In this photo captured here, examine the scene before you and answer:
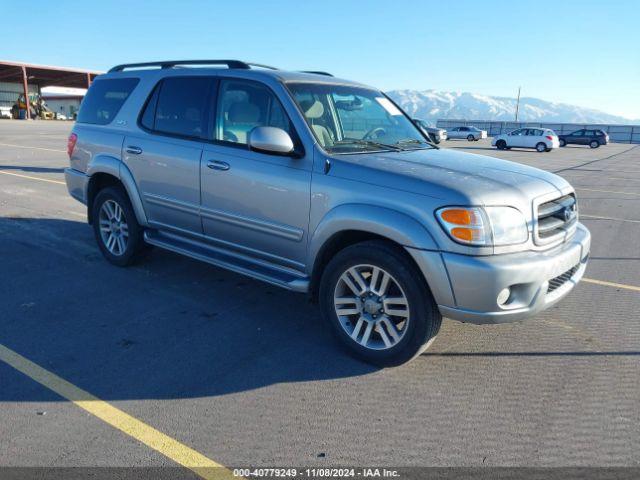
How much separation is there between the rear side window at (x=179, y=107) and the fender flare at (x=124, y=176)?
506 mm

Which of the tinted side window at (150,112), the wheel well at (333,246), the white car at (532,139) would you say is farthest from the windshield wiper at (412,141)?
the white car at (532,139)

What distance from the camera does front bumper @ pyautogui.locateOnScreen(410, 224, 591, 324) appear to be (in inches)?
121

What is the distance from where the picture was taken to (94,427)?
2.81 metres

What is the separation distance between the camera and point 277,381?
3340 millimetres

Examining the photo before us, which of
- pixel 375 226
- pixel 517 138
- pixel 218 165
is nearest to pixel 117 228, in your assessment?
pixel 218 165

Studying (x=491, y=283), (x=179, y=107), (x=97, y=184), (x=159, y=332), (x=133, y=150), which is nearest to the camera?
(x=491, y=283)

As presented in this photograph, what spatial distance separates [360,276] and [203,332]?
133cm

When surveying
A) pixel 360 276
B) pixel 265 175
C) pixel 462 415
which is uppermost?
pixel 265 175

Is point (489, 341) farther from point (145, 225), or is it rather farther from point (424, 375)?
point (145, 225)

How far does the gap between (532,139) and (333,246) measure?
1305 inches

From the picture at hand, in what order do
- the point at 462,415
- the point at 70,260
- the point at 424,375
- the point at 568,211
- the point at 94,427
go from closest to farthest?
the point at 94,427
the point at 462,415
the point at 424,375
the point at 568,211
the point at 70,260

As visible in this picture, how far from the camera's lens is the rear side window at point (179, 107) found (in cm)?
459

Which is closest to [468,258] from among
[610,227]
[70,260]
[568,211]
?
[568,211]

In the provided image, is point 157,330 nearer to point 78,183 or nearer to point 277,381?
point 277,381
